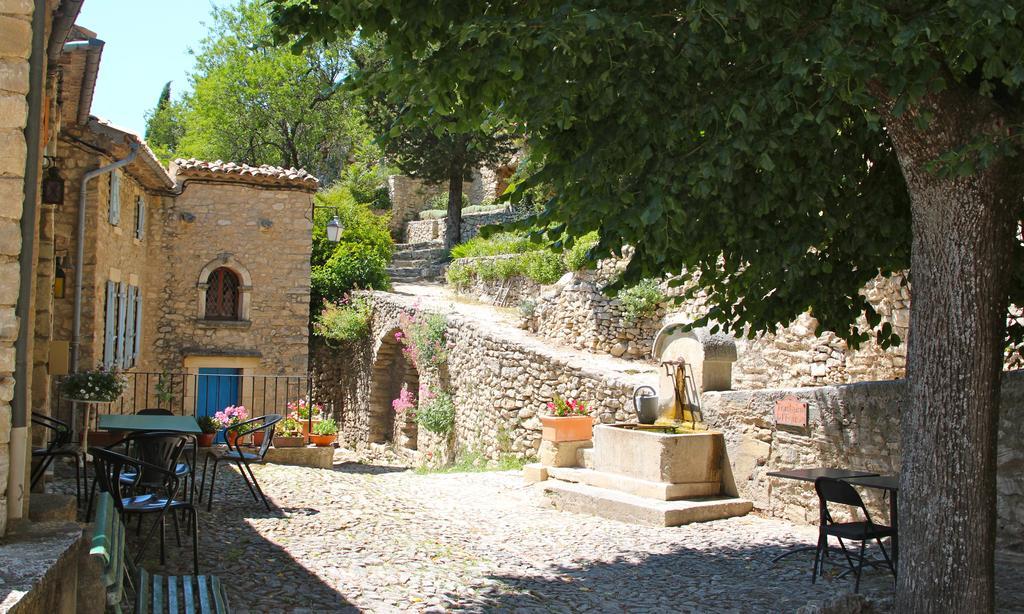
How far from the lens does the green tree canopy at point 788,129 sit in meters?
4.09

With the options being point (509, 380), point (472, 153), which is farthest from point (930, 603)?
point (472, 153)

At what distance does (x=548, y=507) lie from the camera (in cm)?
927

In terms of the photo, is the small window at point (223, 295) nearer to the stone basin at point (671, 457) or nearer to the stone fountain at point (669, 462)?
the stone fountain at point (669, 462)

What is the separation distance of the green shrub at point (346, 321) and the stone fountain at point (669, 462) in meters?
9.76

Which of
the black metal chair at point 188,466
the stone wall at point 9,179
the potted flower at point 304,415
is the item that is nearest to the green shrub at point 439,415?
the potted flower at point 304,415

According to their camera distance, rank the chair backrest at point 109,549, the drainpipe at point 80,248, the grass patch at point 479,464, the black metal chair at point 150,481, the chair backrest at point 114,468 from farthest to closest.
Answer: the grass patch at point 479,464, the drainpipe at point 80,248, the black metal chair at point 150,481, the chair backrest at point 114,468, the chair backrest at point 109,549

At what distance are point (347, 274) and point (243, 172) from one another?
510 cm

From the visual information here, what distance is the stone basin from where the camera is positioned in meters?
8.56

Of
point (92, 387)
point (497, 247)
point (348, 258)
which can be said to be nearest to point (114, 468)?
point (92, 387)

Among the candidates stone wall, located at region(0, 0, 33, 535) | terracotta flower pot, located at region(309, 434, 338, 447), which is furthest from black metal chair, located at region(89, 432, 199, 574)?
terracotta flower pot, located at region(309, 434, 338, 447)

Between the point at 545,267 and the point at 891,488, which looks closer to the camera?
the point at 891,488

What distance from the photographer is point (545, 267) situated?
17.6 meters

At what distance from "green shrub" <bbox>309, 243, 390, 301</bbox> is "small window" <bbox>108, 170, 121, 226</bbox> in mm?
7673

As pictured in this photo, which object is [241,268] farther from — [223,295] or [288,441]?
[288,441]
